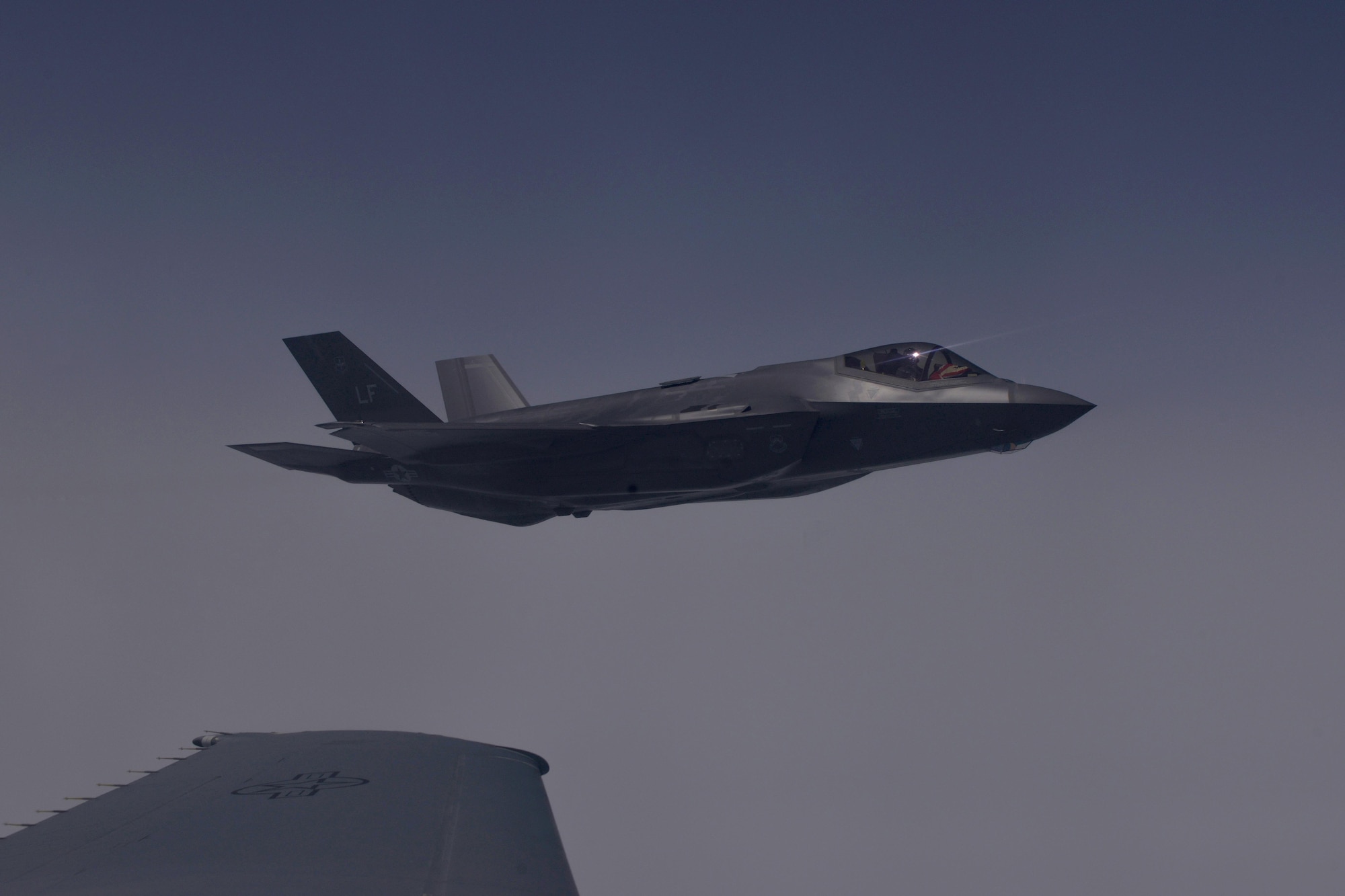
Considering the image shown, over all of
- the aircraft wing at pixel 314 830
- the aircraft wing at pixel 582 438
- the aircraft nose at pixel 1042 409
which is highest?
the aircraft nose at pixel 1042 409

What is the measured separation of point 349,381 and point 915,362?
1633 cm

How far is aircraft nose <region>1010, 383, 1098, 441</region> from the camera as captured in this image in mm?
15727

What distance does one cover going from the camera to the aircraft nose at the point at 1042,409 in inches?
619

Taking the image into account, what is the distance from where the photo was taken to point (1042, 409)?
51.9 ft

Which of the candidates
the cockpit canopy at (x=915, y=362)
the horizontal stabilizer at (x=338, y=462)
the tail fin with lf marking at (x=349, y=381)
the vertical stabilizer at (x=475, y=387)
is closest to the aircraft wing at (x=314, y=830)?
the horizontal stabilizer at (x=338, y=462)

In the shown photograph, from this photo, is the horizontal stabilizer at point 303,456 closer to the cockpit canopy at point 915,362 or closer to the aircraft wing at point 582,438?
the aircraft wing at point 582,438

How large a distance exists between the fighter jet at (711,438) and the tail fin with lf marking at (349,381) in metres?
2.68

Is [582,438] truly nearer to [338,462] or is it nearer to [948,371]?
[338,462]

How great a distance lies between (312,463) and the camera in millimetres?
20469

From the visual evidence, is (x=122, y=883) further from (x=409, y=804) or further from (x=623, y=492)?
(x=623, y=492)

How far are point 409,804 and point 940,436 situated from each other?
12.5m

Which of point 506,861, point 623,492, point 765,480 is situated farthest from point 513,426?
point 506,861

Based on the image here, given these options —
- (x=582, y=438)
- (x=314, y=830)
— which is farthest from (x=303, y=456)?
(x=314, y=830)

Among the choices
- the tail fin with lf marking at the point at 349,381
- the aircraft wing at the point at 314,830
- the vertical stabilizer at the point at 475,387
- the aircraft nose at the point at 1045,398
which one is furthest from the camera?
the vertical stabilizer at the point at 475,387
